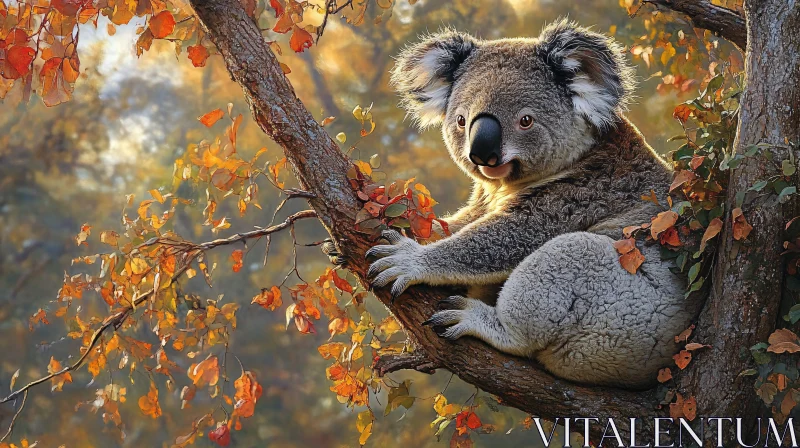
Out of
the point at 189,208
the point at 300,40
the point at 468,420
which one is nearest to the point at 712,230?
the point at 468,420

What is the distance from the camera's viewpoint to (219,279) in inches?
366

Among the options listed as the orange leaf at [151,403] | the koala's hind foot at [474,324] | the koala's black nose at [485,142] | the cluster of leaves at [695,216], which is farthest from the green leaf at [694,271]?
the orange leaf at [151,403]

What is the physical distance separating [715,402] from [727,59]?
254cm

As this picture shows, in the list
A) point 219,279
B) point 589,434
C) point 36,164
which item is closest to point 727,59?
point 589,434

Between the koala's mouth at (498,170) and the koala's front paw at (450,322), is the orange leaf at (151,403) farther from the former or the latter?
the koala's mouth at (498,170)

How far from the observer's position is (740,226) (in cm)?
221

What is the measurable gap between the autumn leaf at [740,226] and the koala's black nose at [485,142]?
2.91 ft

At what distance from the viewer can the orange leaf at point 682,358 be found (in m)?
2.38

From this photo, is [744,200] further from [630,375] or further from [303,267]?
[303,267]

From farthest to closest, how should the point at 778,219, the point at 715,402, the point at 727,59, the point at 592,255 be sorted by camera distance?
the point at 727,59 < the point at 592,255 < the point at 715,402 < the point at 778,219

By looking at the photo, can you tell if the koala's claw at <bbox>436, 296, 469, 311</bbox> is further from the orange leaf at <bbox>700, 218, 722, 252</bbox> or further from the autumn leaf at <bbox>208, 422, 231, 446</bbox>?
the autumn leaf at <bbox>208, 422, 231, 446</bbox>

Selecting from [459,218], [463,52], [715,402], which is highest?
[463,52]

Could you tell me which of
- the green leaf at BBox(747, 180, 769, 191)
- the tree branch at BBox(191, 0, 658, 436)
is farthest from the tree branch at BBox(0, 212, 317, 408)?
the green leaf at BBox(747, 180, 769, 191)

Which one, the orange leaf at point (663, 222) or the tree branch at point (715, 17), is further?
the tree branch at point (715, 17)
